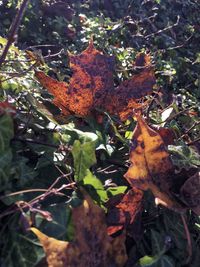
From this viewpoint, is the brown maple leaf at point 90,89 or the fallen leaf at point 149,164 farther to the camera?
the brown maple leaf at point 90,89

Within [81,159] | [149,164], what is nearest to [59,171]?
[81,159]

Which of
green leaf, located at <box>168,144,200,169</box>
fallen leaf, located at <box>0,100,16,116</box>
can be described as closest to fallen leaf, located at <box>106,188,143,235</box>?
green leaf, located at <box>168,144,200,169</box>

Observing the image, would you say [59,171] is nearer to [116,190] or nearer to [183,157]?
[116,190]

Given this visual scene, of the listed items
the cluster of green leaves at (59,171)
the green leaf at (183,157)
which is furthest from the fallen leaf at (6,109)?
the green leaf at (183,157)

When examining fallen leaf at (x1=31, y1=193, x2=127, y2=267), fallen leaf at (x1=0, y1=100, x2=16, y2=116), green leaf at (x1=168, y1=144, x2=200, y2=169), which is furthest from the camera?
green leaf at (x1=168, y1=144, x2=200, y2=169)

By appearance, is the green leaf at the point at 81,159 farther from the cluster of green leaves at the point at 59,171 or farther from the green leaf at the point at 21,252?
the green leaf at the point at 21,252

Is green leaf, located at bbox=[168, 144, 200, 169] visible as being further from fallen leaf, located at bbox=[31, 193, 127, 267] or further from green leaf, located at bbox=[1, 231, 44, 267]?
green leaf, located at bbox=[1, 231, 44, 267]
